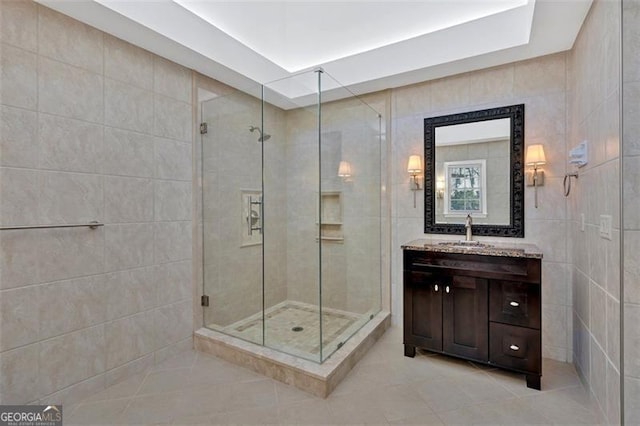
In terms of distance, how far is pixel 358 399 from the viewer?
1.92m

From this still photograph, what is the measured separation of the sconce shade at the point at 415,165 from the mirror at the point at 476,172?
0.06 metres

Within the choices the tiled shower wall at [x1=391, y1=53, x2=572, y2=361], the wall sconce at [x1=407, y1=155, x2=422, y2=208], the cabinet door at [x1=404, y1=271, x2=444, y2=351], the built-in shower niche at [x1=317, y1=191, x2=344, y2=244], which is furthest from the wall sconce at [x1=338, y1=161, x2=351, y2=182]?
the tiled shower wall at [x1=391, y1=53, x2=572, y2=361]

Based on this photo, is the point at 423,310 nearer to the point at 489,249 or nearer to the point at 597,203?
the point at 489,249

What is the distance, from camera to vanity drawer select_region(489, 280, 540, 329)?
2.02 metres

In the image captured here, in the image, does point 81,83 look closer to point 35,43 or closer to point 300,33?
point 35,43

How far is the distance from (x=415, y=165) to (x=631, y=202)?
1.60 metres

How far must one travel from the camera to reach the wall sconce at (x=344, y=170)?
9.13ft

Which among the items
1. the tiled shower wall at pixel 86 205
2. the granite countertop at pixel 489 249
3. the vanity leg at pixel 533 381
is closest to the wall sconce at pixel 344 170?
the granite countertop at pixel 489 249

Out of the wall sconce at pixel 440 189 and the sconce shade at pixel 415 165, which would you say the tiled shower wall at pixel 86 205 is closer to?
the sconce shade at pixel 415 165

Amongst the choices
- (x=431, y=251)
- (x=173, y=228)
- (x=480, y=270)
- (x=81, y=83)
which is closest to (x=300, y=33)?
(x=81, y=83)

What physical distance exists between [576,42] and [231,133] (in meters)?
2.82

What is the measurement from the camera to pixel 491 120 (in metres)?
2.55

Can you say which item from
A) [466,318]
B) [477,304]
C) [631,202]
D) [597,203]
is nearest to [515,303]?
[477,304]

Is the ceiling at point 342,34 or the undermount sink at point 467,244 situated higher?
the ceiling at point 342,34
